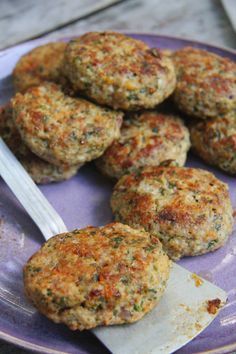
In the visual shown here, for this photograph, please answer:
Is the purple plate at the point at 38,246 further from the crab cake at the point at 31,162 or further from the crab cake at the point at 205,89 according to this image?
the crab cake at the point at 205,89

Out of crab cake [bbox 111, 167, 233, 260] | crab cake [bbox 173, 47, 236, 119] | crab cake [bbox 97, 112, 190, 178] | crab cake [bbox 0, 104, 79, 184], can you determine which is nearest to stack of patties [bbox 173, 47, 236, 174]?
crab cake [bbox 173, 47, 236, 119]

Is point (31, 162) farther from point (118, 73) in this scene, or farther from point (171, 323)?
point (171, 323)

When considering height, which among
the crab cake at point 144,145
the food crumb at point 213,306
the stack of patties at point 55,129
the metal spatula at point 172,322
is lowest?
the food crumb at point 213,306

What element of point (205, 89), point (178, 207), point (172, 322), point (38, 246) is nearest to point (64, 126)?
point (38, 246)

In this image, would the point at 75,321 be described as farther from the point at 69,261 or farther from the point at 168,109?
the point at 168,109

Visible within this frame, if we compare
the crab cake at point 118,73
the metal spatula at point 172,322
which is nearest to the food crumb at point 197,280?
the metal spatula at point 172,322

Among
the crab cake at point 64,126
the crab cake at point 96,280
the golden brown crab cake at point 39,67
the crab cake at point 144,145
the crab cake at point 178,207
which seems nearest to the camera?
the crab cake at point 96,280

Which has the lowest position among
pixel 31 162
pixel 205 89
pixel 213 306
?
pixel 213 306

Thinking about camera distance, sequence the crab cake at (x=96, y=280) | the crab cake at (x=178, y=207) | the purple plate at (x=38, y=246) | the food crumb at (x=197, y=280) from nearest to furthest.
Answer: the crab cake at (x=96, y=280)
the purple plate at (x=38, y=246)
the food crumb at (x=197, y=280)
the crab cake at (x=178, y=207)
